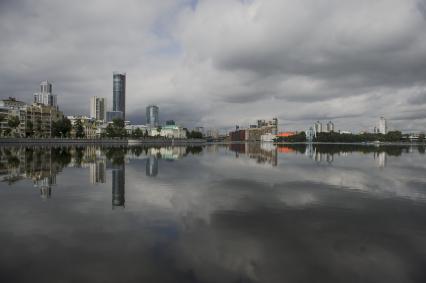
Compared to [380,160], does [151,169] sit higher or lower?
higher

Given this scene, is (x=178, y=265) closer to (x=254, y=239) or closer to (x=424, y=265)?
(x=254, y=239)

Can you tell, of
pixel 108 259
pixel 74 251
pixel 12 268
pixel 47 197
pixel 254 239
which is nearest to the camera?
pixel 12 268

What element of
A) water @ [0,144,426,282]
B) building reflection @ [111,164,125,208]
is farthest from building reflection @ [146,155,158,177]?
water @ [0,144,426,282]

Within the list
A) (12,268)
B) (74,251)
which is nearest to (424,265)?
(74,251)

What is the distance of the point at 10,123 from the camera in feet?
510

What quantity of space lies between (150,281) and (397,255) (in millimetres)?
9143

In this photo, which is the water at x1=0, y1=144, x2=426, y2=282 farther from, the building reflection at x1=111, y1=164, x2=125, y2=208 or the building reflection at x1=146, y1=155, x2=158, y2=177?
the building reflection at x1=146, y1=155, x2=158, y2=177

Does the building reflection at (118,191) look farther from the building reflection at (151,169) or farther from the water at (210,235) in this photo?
the building reflection at (151,169)

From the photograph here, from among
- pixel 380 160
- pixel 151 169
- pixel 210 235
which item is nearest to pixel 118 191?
pixel 210 235

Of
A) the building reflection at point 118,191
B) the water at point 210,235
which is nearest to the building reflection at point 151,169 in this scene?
A: the building reflection at point 118,191

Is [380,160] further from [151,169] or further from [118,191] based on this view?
[118,191]

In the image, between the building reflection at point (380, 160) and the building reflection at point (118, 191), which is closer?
the building reflection at point (118, 191)

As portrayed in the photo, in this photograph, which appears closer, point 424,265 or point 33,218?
point 424,265

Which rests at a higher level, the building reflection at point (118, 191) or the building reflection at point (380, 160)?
the building reflection at point (118, 191)
